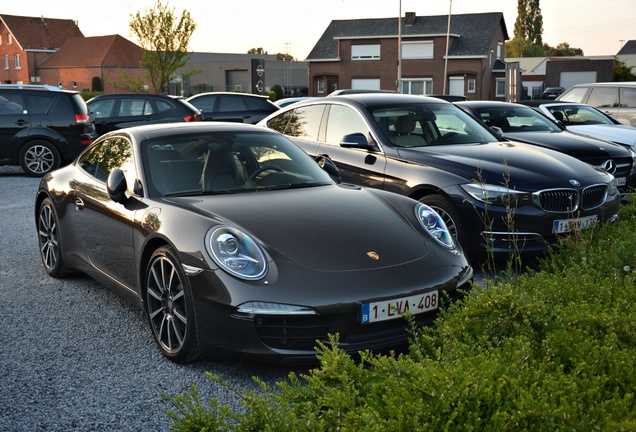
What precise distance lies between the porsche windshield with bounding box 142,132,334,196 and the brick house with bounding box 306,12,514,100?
54.9m

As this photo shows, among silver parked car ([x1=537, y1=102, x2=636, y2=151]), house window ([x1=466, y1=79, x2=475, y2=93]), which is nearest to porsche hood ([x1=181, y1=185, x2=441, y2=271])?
silver parked car ([x1=537, y1=102, x2=636, y2=151])

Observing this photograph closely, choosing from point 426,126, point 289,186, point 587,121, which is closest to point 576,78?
point 587,121

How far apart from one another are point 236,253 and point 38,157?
449 inches

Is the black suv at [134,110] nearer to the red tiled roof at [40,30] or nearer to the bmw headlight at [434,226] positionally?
the bmw headlight at [434,226]

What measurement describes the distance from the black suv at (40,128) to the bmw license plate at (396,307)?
452 inches

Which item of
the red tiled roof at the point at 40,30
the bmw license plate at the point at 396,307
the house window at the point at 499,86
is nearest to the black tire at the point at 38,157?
the bmw license plate at the point at 396,307

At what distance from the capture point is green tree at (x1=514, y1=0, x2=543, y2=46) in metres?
124

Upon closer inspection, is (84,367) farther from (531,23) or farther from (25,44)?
(531,23)

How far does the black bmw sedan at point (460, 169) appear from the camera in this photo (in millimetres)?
6344

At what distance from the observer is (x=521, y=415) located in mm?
2449

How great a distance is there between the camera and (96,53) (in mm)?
81875

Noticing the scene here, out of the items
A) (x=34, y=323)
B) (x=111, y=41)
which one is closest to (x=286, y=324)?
(x=34, y=323)

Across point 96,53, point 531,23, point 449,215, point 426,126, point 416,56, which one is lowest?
point 449,215

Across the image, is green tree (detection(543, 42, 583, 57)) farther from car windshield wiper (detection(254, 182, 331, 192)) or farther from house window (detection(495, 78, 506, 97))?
car windshield wiper (detection(254, 182, 331, 192))
